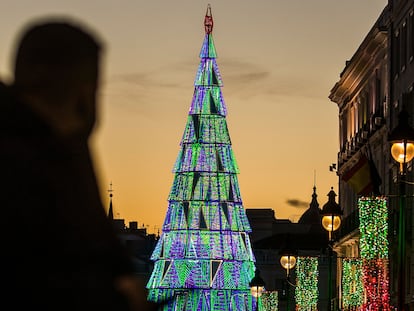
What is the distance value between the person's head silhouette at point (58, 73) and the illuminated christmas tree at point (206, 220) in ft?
322

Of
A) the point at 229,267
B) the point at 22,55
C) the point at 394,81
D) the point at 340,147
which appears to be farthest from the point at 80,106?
the point at 229,267

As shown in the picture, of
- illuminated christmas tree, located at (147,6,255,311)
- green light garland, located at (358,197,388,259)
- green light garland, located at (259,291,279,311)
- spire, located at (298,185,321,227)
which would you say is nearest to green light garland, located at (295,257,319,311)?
green light garland, located at (259,291,279,311)

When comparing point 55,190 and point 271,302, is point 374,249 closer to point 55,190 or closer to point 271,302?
point 55,190

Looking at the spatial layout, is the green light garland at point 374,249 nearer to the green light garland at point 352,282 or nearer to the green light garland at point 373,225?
the green light garland at point 373,225

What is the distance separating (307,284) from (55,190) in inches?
2134

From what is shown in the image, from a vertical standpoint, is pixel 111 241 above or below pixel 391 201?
below

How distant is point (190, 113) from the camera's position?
339 feet

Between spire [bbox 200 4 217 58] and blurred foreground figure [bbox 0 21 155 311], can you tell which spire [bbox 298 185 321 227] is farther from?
blurred foreground figure [bbox 0 21 155 311]

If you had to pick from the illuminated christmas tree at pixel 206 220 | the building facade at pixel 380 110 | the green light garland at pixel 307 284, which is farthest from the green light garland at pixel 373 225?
the illuminated christmas tree at pixel 206 220

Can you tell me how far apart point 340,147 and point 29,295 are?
8722 cm

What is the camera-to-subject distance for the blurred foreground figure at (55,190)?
8.34 feet

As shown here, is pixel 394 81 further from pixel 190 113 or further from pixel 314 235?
pixel 314 235

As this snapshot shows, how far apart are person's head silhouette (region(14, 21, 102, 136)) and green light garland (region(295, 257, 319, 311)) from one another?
52703mm

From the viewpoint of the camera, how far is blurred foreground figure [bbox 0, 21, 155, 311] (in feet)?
8.34
